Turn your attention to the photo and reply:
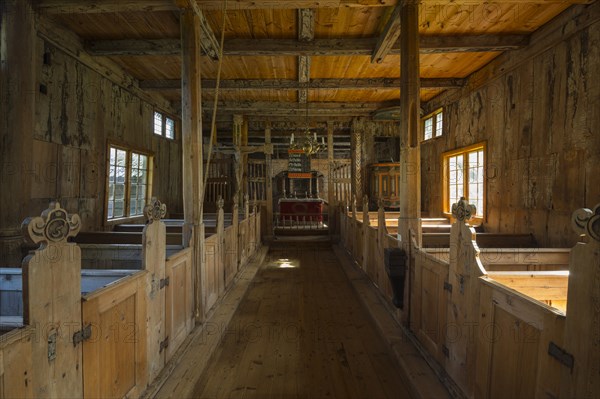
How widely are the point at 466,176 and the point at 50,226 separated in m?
6.18

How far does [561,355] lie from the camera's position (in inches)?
45.6

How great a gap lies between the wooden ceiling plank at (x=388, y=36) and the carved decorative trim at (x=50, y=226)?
353 centimetres

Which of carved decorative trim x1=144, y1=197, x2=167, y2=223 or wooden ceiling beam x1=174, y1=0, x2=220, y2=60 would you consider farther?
wooden ceiling beam x1=174, y1=0, x2=220, y2=60

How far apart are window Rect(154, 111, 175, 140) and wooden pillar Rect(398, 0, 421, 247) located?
5.72m

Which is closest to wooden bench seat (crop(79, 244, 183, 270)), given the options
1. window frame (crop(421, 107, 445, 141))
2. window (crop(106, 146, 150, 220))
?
window (crop(106, 146, 150, 220))

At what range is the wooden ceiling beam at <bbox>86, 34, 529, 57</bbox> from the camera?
4.36 metres

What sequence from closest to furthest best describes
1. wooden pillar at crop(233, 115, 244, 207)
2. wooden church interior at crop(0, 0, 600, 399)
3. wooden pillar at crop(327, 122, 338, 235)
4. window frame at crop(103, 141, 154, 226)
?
wooden church interior at crop(0, 0, 600, 399)
window frame at crop(103, 141, 154, 226)
wooden pillar at crop(233, 115, 244, 207)
wooden pillar at crop(327, 122, 338, 235)

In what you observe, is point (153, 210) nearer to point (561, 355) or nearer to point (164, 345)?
point (164, 345)

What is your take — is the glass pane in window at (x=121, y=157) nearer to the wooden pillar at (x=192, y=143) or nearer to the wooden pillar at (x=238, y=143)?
the wooden pillar at (x=238, y=143)

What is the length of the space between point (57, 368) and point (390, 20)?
4118 mm

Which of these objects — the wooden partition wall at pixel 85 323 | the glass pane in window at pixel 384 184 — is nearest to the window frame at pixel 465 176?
the glass pane in window at pixel 384 184

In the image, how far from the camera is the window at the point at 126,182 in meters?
5.43

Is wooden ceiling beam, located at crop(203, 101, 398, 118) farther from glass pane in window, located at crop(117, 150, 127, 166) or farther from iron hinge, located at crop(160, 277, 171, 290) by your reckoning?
iron hinge, located at crop(160, 277, 171, 290)

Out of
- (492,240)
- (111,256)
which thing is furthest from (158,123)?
(492,240)
